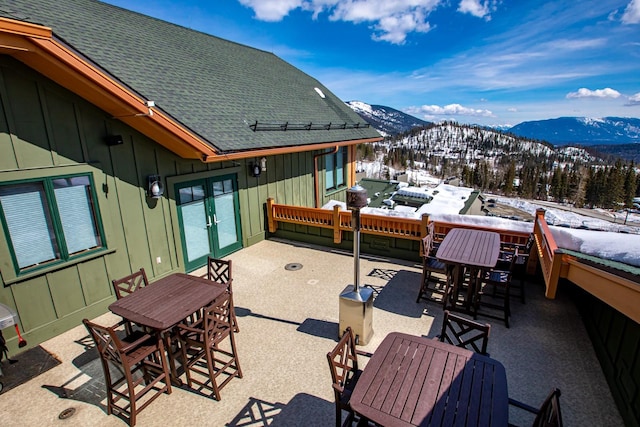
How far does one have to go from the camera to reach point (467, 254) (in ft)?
15.3

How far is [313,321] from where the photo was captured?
15.5 feet

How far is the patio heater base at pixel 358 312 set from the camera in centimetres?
401

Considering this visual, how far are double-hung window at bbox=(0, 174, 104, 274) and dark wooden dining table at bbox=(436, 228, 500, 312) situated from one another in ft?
17.5

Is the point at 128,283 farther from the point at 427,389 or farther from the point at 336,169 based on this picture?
the point at 336,169

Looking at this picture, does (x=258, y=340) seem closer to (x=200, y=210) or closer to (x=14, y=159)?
(x=200, y=210)

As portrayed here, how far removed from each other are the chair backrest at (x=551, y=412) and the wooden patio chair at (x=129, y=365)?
3.24 metres

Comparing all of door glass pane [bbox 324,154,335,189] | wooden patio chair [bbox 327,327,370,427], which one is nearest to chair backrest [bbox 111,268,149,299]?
wooden patio chair [bbox 327,327,370,427]

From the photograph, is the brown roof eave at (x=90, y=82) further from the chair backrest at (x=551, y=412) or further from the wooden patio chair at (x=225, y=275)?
the chair backrest at (x=551, y=412)

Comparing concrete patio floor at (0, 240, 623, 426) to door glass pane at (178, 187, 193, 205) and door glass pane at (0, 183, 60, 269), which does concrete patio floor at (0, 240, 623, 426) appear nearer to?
door glass pane at (0, 183, 60, 269)

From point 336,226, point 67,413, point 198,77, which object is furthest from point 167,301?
point 198,77

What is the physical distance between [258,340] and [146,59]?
620cm

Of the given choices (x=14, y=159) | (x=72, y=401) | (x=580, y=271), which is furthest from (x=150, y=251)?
(x=580, y=271)

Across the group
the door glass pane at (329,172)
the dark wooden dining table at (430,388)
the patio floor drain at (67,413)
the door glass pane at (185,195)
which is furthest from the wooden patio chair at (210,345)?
the door glass pane at (329,172)

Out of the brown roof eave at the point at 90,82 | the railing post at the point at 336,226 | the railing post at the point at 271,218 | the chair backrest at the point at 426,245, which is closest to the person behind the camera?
the brown roof eave at the point at 90,82
